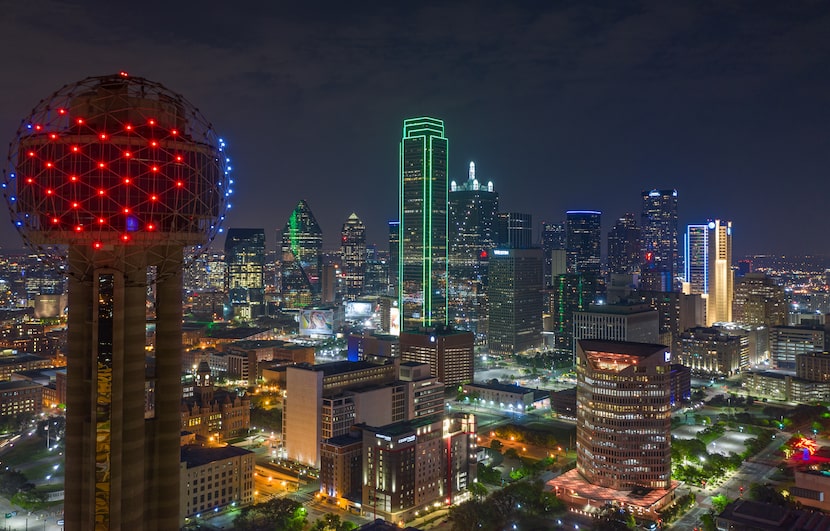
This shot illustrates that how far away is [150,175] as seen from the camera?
20062 millimetres

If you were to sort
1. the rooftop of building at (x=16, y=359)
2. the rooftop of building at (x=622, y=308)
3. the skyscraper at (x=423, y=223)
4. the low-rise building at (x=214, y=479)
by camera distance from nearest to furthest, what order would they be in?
the low-rise building at (x=214, y=479)
the rooftop of building at (x=16, y=359)
the rooftop of building at (x=622, y=308)
the skyscraper at (x=423, y=223)

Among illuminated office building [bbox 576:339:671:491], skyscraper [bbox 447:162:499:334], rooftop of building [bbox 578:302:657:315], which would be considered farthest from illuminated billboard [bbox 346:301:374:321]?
illuminated office building [bbox 576:339:671:491]

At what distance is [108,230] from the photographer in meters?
19.7

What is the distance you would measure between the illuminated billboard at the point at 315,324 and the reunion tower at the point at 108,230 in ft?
415

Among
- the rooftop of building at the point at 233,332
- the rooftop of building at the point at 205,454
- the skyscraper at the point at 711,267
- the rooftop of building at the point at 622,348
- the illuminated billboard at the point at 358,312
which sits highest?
the skyscraper at the point at 711,267

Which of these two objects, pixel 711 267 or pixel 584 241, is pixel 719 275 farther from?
pixel 584 241

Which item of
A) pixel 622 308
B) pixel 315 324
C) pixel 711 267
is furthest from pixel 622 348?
pixel 711 267

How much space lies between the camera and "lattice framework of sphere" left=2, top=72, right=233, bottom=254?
1958cm

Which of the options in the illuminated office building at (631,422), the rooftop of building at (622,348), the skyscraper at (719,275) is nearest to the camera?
the illuminated office building at (631,422)

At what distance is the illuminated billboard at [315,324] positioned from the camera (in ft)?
483

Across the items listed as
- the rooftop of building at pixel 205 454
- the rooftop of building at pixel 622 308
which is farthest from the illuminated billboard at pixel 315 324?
the rooftop of building at pixel 205 454

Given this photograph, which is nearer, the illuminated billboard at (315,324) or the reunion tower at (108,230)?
the reunion tower at (108,230)

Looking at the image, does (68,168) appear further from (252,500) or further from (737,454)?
(737,454)

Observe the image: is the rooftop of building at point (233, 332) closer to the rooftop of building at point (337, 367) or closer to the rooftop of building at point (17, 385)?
the rooftop of building at point (17, 385)
